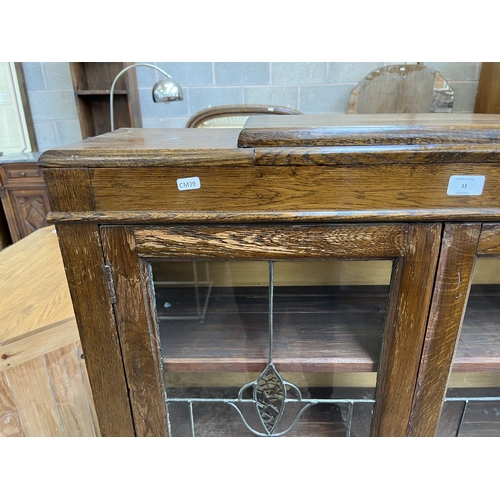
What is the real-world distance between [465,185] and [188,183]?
332 millimetres

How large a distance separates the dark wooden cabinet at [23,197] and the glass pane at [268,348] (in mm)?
1948

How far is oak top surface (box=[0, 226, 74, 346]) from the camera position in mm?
870

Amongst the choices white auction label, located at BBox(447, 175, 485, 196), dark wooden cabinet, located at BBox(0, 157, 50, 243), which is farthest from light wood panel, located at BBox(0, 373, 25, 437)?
dark wooden cabinet, located at BBox(0, 157, 50, 243)

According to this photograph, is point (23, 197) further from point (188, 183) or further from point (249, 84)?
point (188, 183)

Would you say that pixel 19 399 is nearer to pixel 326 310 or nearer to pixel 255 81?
pixel 326 310

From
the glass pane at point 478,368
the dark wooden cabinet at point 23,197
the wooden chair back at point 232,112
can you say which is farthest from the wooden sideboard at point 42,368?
the dark wooden cabinet at point 23,197

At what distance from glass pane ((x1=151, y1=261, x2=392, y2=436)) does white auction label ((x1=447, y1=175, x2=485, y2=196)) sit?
0.55 ft

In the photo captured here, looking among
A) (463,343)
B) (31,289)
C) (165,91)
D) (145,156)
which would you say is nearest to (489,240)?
(463,343)

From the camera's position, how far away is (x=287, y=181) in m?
0.45

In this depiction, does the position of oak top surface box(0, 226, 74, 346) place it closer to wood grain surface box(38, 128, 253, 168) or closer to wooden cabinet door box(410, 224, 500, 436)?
wood grain surface box(38, 128, 253, 168)

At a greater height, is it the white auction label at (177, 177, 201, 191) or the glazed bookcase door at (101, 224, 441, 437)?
the white auction label at (177, 177, 201, 191)

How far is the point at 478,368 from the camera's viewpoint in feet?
1.91

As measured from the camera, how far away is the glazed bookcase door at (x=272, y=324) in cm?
49

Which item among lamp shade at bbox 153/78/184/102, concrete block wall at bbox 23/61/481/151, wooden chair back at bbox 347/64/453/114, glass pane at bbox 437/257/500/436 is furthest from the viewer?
concrete block wall at bbox 23/61/481/151
